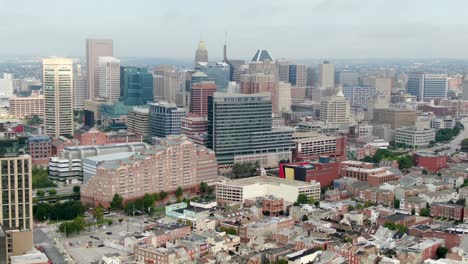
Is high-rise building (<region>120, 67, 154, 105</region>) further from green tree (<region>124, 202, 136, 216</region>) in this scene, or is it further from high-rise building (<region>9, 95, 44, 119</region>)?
green tree (<region>124, 202, 136, 216</region>)

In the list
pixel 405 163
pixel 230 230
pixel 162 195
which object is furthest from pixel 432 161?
pixel 230 230

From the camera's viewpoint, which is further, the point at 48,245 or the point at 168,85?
the point at 168,85

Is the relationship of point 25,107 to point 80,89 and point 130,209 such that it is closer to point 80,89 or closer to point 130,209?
point 80,89

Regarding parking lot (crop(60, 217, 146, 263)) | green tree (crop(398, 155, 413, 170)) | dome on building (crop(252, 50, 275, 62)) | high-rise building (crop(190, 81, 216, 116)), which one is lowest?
parking lot (crop(60, 217, 146, 263))

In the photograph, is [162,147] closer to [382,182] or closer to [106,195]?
[106,195]

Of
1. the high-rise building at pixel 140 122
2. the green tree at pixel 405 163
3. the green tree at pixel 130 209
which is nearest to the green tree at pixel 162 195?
the green tree at pixel 130 209

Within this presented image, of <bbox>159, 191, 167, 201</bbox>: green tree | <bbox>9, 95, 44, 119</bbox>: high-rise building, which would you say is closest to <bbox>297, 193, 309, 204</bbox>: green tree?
<bbox>159, 191, 167, 201</bbox>: green tree
